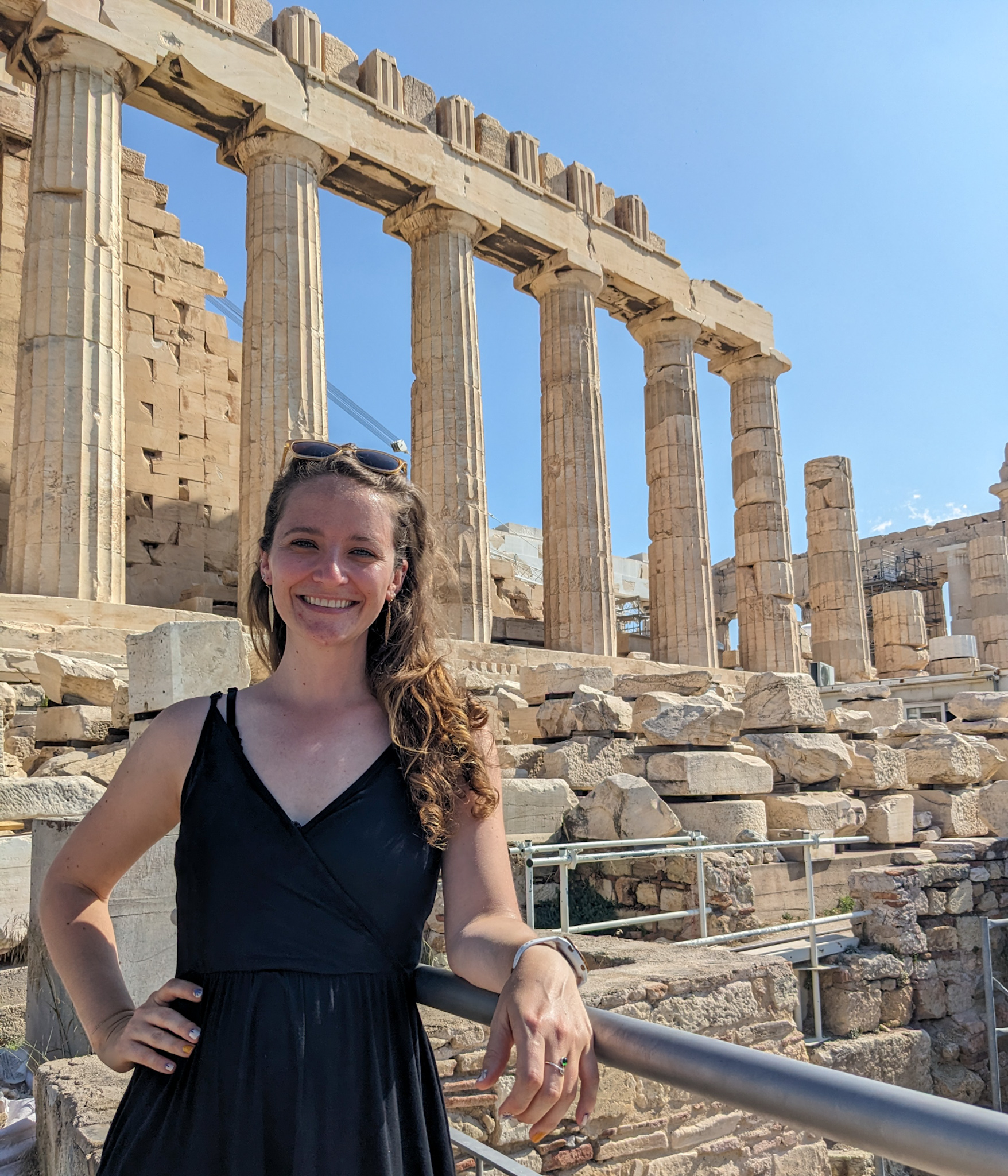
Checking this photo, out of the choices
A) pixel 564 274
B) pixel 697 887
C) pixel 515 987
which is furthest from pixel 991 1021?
pixel 564 274

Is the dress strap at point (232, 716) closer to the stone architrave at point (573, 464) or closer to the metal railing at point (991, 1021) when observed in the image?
the metal railing at point (991, 1021)

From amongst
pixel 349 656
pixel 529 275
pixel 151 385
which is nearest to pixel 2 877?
pixel 349 656

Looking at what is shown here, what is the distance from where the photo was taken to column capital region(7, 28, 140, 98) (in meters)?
13.1

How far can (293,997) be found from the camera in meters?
1.50

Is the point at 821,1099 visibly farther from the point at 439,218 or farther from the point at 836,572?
the point at 836,572

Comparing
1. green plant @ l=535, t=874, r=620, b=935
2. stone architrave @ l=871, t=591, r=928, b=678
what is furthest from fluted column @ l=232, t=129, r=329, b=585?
stone architrave @ l=871, t=591, r=928, b=678

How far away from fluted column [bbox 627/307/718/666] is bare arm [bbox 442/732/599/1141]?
Result: 18230mm

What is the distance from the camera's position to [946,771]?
1129 cm

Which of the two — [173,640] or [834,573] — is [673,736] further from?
[834,573]

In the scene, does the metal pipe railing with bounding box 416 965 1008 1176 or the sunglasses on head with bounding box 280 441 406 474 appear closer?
the metal pipe railing with bounding box 416 965 1008 1176

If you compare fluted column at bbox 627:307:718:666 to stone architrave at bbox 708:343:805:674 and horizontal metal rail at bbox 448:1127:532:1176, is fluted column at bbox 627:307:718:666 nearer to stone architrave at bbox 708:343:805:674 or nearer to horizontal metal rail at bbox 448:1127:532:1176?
stone architrave at bbox 708:343:805:674

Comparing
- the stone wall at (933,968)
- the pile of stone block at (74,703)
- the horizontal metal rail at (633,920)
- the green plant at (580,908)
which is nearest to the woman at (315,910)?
the pile of stone block at (74,703)

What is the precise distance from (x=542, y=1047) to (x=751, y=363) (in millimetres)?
22560

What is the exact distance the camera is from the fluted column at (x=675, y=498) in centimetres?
1973
